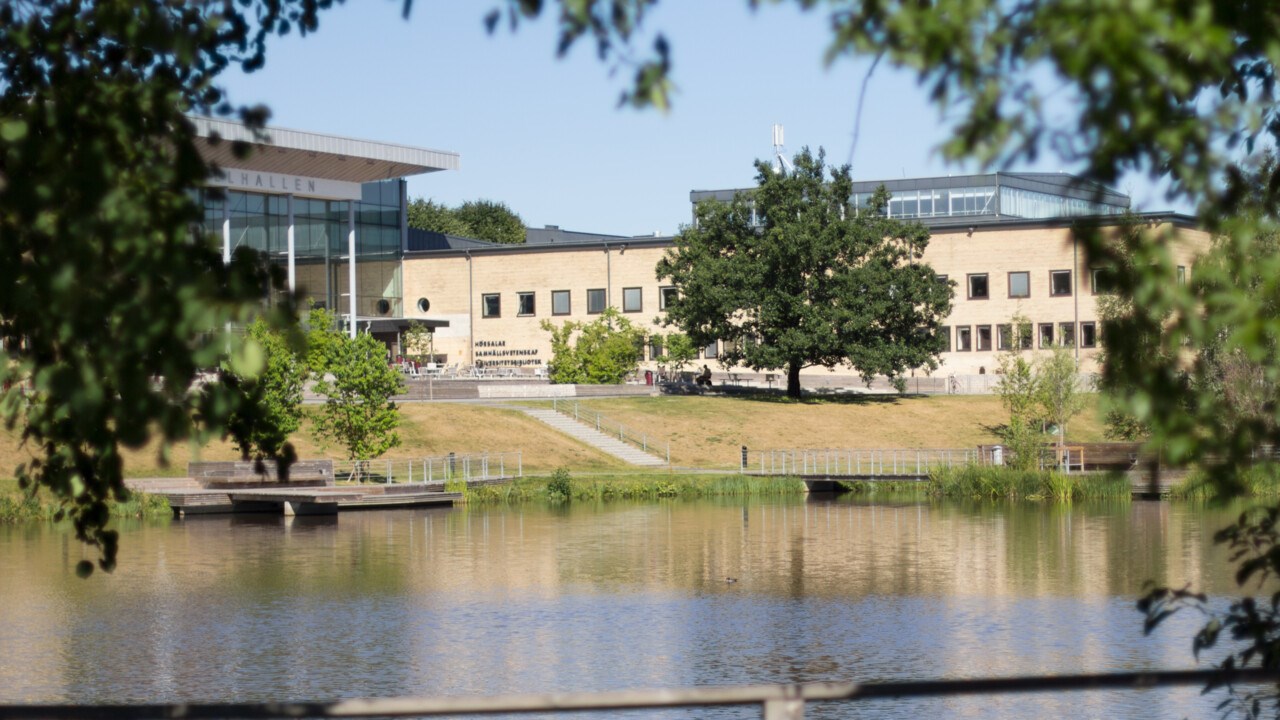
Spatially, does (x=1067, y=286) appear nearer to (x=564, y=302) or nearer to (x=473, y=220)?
(x=564, y=302)

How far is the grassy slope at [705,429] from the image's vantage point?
56719 millimetres

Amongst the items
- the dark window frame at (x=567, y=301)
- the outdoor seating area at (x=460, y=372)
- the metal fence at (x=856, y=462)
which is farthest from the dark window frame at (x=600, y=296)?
the metal fence at (x=856, y=462)

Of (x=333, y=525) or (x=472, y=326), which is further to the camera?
(x=472, y=326)

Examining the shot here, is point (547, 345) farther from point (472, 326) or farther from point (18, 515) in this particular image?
point (18, 515)

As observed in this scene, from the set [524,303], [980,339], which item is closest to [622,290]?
[524,303]

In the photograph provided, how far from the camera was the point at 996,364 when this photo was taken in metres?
80.8

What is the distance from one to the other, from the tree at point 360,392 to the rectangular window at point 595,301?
37209 millimetres

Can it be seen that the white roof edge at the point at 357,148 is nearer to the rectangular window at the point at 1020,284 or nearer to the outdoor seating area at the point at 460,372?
the outdoor seating area at the point at 460,372

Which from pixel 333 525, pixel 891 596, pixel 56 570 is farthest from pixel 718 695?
pixel 333 525

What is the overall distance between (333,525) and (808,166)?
3787 cm

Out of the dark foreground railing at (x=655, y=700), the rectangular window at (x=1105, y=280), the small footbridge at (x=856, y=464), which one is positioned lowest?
the small footbridge at (x=856, y=464)

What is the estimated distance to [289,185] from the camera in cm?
7469

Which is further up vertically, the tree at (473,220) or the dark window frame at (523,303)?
the tree at (473,220)

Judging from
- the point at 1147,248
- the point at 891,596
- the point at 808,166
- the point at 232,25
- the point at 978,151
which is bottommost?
the point at 891,596
